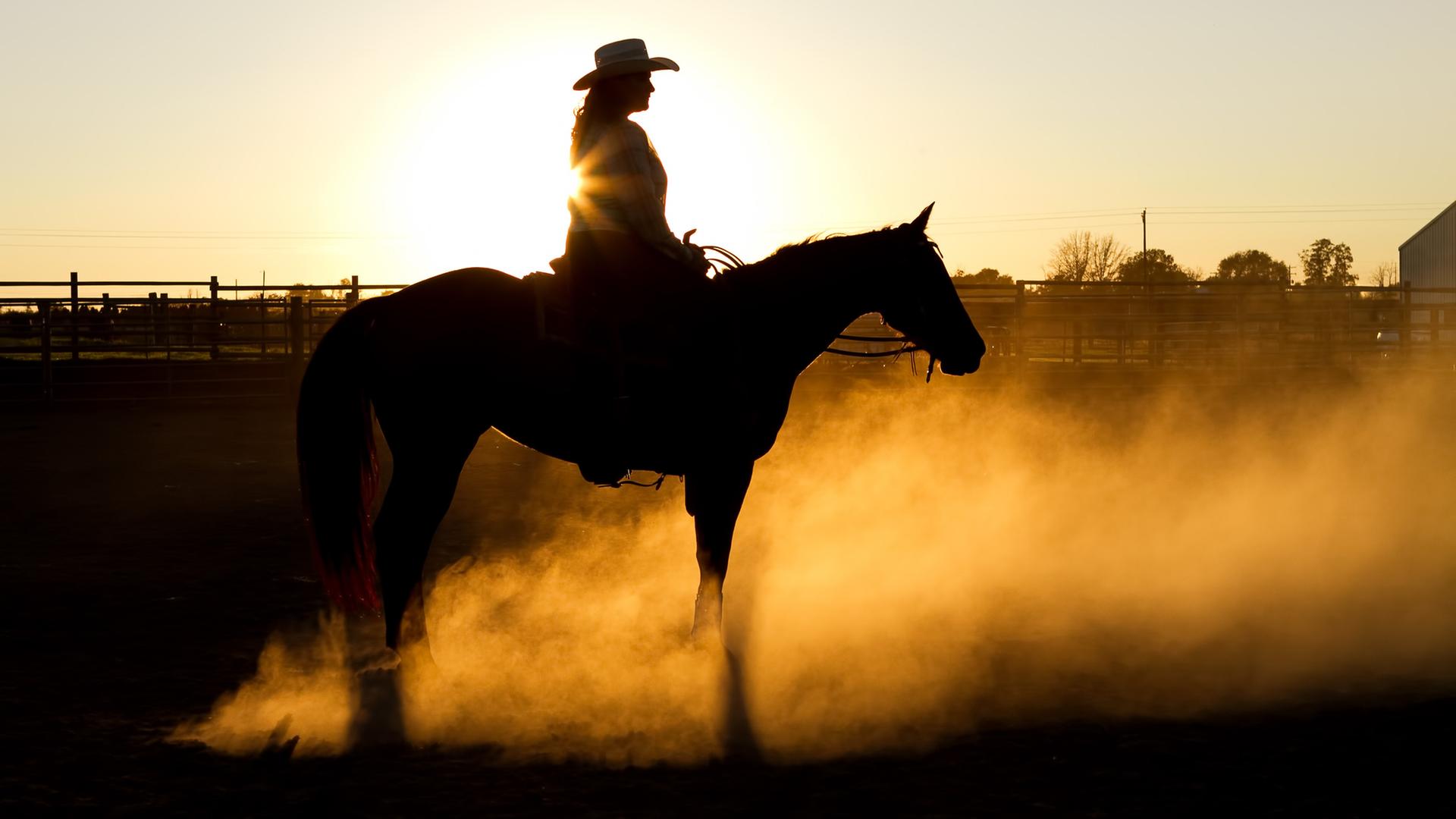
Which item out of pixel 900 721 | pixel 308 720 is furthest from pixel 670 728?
pixel 308 720

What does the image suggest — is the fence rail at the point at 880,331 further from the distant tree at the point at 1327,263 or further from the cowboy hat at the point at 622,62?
the distant tree at the point at 1327,263

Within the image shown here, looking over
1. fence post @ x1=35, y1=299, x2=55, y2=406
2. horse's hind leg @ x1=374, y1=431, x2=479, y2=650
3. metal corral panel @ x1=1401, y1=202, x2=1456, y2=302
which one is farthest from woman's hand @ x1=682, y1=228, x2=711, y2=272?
metal corral panel @ x1=1401, y1=202, x2=1456, y2=302

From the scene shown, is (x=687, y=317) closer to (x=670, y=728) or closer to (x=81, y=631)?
(x=670, y=728)

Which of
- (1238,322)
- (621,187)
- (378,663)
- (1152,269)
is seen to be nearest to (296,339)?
(378,663)

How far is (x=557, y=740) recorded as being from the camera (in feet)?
14.6

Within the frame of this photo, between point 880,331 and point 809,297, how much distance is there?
2456 centimetres

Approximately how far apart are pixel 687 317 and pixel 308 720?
217cm

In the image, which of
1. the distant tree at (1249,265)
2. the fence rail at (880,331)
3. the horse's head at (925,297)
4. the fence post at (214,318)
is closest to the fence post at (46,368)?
the fence rail at (880,331)

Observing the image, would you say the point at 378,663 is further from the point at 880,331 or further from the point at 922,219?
the point at 880,331

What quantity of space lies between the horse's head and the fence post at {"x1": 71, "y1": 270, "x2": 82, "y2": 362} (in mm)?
20431

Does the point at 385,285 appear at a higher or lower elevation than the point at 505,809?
higher

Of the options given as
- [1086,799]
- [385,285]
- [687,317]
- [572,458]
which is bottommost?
[1086,799]

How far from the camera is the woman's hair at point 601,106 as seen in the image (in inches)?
208

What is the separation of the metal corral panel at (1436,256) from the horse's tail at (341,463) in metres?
49.8
